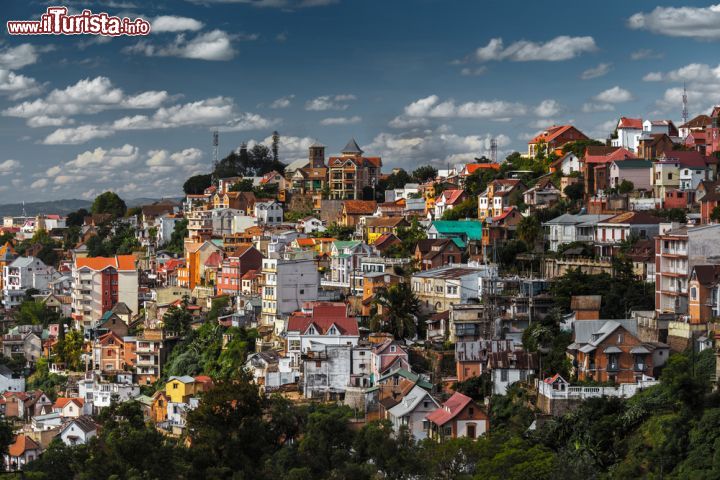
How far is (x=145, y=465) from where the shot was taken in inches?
1288

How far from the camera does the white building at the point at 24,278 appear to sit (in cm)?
7650

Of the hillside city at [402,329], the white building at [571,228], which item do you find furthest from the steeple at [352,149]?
the white building at [571,228]

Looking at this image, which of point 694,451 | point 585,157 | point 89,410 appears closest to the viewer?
point 694,451

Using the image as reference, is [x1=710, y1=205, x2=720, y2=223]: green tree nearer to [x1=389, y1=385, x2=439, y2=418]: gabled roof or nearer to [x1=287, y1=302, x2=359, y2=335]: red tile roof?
[x1=389, y1=385, x2=439, y2=418]: gabled roof

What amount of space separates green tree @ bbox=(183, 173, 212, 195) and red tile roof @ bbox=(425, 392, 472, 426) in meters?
56.3

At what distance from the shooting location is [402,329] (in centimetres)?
4484

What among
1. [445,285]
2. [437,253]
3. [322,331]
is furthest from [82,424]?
[437,253]

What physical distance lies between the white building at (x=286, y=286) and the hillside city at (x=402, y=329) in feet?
Answer: 0.31

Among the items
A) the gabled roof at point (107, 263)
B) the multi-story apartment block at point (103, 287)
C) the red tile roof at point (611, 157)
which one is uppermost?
the red tile roof at point (611, 157)

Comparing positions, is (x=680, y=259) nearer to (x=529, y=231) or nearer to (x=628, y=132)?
(x=529, y=231)

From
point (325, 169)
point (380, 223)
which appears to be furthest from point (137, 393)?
point (325, 169)

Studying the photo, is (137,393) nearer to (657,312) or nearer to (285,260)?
(285,260)

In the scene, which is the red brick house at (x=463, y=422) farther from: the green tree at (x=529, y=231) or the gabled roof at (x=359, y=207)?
the gabled roof at (x=359, y=207)

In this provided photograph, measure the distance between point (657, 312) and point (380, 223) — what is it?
26557 mm
